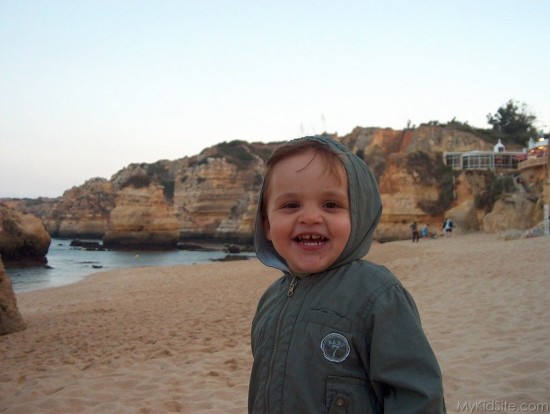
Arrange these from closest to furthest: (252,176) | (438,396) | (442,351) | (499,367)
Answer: (438,396) < (499,367) < (442,351) < (252,176)

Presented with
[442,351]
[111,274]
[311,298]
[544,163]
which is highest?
[544,163]

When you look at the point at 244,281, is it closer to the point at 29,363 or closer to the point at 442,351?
the point at 29,363

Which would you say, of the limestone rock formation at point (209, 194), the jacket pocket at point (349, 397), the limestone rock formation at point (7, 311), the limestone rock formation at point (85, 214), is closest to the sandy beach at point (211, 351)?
the limestone rock formation at point (7, 311)

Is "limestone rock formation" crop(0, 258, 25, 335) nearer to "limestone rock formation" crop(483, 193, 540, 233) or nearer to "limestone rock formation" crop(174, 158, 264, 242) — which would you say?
"limestone rock formation" crop(483, 193, 540, 233)

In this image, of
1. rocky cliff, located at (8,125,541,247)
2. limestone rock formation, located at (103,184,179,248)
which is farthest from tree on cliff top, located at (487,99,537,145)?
limestone rock formation, located at (103,184,179,248)

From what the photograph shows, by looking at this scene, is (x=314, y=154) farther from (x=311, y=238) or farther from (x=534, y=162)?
(x=534, y=162)

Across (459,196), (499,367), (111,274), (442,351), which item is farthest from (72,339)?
(459,196)

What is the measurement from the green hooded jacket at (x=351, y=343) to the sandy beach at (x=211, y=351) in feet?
7.68

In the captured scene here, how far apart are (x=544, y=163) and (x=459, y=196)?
8437 mm

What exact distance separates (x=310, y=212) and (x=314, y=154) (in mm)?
207

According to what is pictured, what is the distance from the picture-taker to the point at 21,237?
2953 centimetres

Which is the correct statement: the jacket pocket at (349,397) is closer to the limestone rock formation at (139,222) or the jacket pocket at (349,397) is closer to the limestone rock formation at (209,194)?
the limestone rock formation at (139,222)

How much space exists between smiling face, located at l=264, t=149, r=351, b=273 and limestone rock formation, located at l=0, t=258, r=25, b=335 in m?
7.68

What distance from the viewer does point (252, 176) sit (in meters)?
66.5
